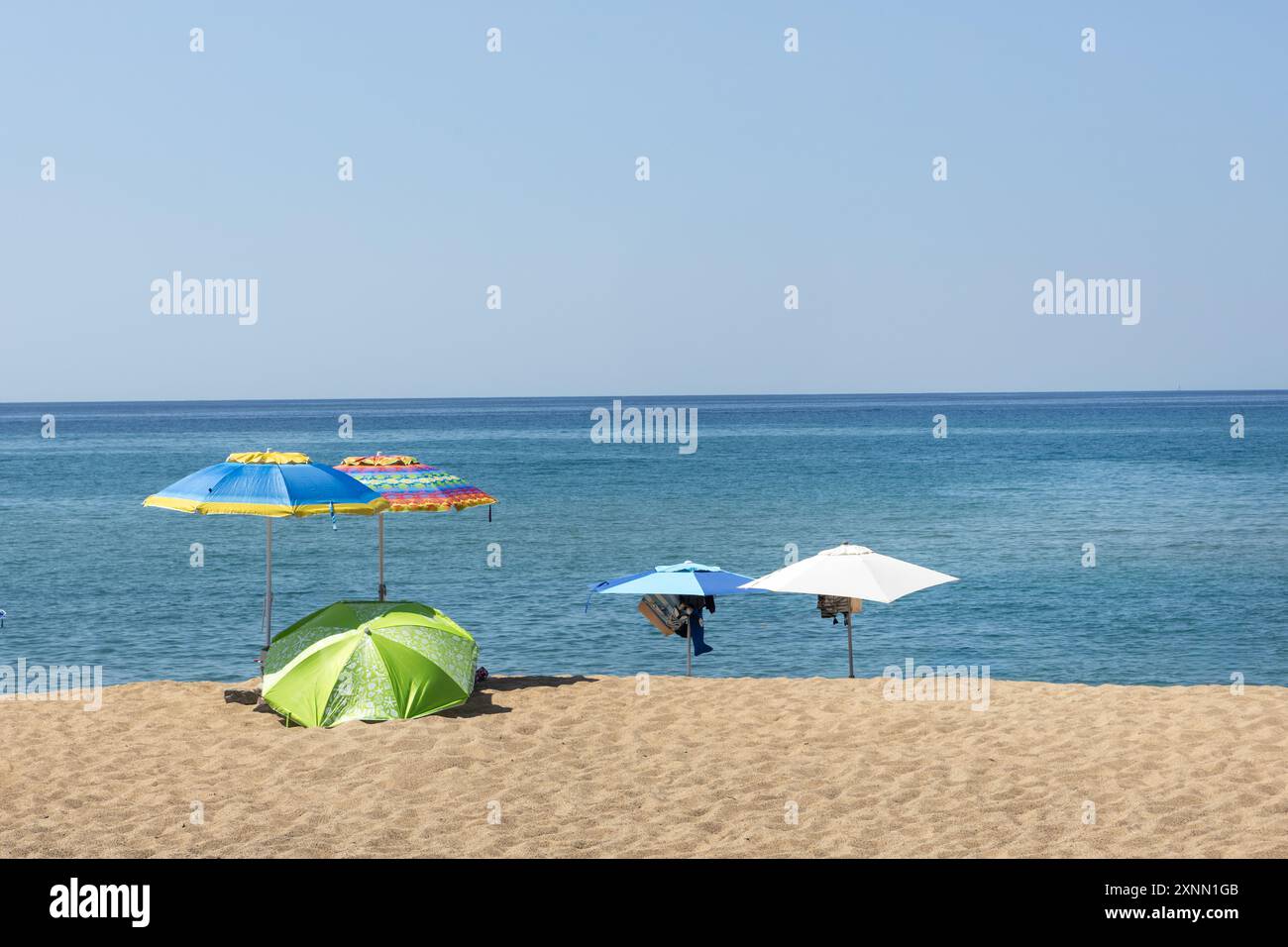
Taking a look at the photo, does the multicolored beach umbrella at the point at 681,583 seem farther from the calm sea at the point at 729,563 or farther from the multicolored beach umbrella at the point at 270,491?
the calm sea at the point at 729,563

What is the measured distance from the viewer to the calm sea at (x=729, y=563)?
932 inches

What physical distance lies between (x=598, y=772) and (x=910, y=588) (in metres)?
5.19

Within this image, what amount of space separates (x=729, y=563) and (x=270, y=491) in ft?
86.6

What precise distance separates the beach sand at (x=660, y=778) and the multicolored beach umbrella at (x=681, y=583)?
137 centimetres

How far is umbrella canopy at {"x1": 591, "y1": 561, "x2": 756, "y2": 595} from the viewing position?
52.6ft

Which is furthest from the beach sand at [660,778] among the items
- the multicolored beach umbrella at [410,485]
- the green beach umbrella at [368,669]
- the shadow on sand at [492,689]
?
the multicolored beach umbrella at [410,485]

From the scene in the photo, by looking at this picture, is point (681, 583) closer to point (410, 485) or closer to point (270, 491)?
point (410, 485)

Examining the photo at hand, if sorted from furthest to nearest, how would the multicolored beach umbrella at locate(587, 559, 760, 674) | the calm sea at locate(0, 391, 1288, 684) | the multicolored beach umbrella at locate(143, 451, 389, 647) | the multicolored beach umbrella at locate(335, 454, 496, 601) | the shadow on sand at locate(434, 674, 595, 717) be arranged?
the calm sea at locate(0, 391, 1288, 684), the multicolored beach umbrella at locate(587, 559, 760, 674), the multicolored beach umbrella at locate(335, 454, 496, 601), the shadow on sand at locate(434, 674, 595, 717), the multicolored beach umbrella at locate(143, 451, 389, 647)

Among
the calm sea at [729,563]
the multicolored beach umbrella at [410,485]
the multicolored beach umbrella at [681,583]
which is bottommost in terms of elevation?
the calm sea at [729,563]

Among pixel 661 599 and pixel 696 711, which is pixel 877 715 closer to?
pixel 696 711

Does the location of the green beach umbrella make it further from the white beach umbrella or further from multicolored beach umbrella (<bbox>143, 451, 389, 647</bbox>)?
the white beach umbrella

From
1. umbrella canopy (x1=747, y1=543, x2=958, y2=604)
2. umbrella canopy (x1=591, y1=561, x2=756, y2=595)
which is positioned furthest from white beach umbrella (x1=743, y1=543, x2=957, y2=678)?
umbrella canopy (x1=591, y1=561, x2=756, y2=595)

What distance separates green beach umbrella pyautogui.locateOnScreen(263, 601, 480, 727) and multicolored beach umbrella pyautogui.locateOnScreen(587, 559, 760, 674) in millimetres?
2511

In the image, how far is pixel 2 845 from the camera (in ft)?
31.4
